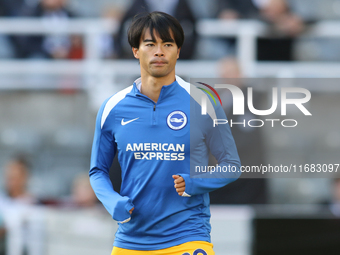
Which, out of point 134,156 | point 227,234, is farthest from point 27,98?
point 134,156

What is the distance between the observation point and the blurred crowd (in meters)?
7.45

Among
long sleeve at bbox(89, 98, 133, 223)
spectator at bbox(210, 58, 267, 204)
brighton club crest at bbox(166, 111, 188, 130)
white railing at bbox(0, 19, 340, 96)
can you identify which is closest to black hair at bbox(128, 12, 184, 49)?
brighton club crest at bbox(166, 111, 188, 130)

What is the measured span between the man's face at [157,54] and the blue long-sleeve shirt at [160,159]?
0.48 feet

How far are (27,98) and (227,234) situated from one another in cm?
357

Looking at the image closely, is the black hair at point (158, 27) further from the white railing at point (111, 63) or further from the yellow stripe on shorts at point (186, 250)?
the white railing at point (111, 63)

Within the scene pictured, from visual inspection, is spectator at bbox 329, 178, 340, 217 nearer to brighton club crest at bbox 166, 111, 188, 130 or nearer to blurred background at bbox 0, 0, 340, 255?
blurred background at bbox 0, 0, 340, 255

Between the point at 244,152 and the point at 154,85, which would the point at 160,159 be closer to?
the point at 154,85

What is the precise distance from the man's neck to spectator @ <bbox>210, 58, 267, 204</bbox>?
4.26ft

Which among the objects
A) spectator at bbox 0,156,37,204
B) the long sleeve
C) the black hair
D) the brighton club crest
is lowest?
the long sleeve

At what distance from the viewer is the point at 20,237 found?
7258 millimetres

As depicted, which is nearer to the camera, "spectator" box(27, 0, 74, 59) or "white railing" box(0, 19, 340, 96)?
"white railing" box(0, 19, 340, 96)

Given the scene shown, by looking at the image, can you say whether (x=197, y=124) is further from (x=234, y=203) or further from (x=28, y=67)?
(x=28, y=67)

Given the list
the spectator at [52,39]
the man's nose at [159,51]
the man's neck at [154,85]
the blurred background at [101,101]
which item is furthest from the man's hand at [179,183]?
the spectator at [52,39]

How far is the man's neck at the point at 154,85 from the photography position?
3.31 m
